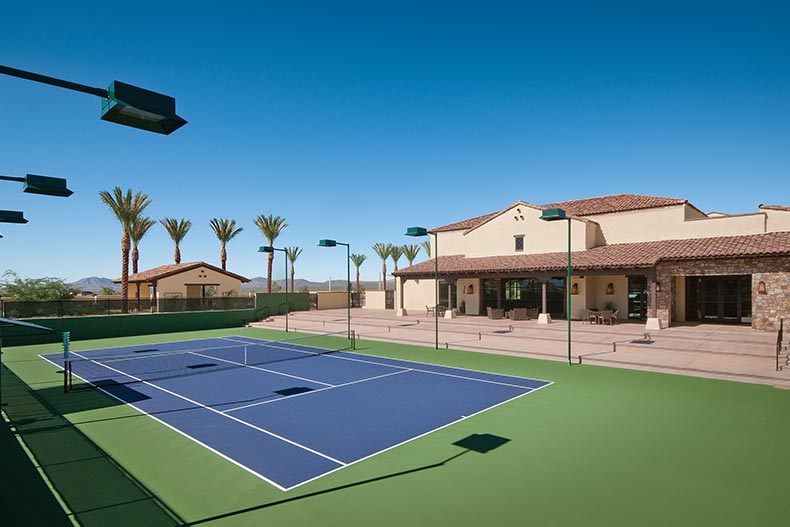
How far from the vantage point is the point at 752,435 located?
30.1ft

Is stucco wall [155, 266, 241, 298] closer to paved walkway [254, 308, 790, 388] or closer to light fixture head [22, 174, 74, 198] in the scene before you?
paved walkway [254, 308, 790, 388]

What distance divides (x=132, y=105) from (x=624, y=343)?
20704 mm

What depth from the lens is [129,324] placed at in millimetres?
31016

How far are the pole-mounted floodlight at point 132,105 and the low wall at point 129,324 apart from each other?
27.0 m

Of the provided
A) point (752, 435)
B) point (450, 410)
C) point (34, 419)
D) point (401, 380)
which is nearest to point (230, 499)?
point (450, 410)

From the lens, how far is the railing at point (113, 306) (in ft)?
90.9

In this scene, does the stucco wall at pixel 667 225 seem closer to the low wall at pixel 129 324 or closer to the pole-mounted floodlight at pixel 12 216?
the low wall at pixel 129 324

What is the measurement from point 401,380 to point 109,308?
26.1 metres

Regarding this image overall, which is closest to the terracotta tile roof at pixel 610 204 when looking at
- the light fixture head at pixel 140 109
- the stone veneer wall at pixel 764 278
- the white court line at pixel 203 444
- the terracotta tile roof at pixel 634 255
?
the terracotta tile roof at pixel 634 255

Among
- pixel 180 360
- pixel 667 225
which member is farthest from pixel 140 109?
pixel 667 225

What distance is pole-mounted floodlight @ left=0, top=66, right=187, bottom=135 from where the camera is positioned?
12.9 ft

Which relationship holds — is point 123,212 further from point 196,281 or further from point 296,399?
point 296,399

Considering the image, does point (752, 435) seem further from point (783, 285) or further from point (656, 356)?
point (783, 285)

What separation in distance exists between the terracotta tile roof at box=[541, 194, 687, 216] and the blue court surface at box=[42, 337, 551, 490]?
2067 centimetres
